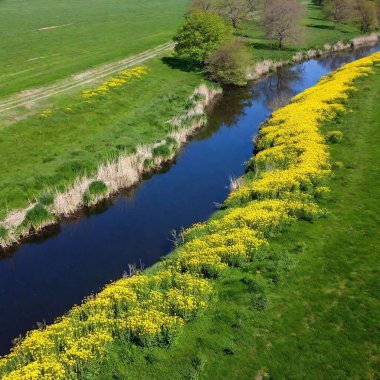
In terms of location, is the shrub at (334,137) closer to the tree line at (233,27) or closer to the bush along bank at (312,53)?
the tree line at (233,27)

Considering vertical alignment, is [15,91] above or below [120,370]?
above

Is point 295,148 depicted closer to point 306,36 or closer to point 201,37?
point 201,37

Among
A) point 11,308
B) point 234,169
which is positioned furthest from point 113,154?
point 11,308

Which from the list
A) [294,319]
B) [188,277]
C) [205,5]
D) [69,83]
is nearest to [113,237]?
[188,277]

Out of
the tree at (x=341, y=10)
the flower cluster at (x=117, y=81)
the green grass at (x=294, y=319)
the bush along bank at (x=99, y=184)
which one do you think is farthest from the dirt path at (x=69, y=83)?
the tree at (x=341, y=10)

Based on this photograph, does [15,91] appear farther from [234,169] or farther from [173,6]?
[173,6]

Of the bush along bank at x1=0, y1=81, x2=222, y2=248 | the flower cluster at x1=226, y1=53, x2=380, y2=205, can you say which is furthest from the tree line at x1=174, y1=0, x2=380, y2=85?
the bush along bank at x1=0, y1=81, x2=222, y2=248
